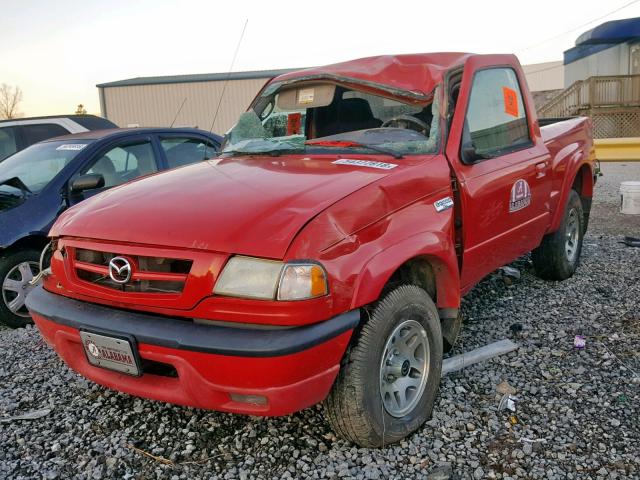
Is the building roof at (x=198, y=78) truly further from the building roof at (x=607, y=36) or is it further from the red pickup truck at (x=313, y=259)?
the red pickup truck at (x=313, y=259)

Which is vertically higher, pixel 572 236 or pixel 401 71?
pixel 401 71

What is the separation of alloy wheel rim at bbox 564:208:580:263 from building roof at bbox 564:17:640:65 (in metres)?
19.6

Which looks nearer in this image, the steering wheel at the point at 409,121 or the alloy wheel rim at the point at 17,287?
the steering wheel at the point at 409,121

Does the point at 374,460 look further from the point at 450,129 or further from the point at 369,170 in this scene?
the point at 450,129

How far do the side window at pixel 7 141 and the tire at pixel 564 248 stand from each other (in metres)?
7.58

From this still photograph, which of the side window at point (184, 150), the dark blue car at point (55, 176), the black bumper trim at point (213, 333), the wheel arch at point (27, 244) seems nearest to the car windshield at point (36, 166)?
the dark blue car at point (55, 176)

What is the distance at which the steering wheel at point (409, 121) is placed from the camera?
11.2 feet

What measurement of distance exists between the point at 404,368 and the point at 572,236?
3191 mm

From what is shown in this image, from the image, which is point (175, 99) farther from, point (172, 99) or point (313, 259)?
point (313, 259)

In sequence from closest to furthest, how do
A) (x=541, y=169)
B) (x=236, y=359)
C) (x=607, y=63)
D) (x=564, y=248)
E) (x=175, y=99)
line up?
1. (x=236, y=359)
2. (x=541, y=169)
3. (x=564, y=248)
4. (x=607, y=63)
5. (x=175, y=99)

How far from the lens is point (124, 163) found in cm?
555

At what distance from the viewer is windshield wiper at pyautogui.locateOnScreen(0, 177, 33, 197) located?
195 inches

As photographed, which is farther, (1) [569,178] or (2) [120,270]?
(1) [569,178]

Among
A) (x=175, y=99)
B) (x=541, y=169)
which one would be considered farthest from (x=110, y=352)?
(x=175, y=99)
